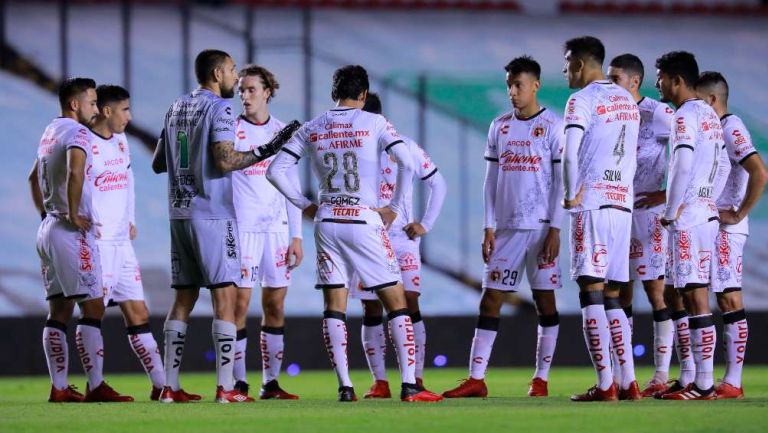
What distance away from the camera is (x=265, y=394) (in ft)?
28.3

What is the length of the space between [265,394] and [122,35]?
701 cm

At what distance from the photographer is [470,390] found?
27.3 feet

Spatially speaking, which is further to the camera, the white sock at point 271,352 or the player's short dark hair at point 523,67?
the white sock at point 271,352

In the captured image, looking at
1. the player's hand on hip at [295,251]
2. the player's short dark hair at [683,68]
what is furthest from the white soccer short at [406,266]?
the player's short dark hair at [683,68]

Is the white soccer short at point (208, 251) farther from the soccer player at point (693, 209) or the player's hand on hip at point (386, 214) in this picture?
the soccer player at point (693, 209)

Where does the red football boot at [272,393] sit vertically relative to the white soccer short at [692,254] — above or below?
below

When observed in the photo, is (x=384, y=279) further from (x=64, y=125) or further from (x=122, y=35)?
(x=122, y=35)

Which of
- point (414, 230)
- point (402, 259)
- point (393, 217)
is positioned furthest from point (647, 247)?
point (393, 217)

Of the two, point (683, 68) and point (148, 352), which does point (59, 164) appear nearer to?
point (148, 352)

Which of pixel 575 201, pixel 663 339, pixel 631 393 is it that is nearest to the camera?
pixel 575 201

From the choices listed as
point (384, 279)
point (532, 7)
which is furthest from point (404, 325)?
point (532, 7)

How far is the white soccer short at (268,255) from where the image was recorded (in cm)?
868

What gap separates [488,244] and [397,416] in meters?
2.01

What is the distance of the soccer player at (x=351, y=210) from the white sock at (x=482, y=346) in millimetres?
690
